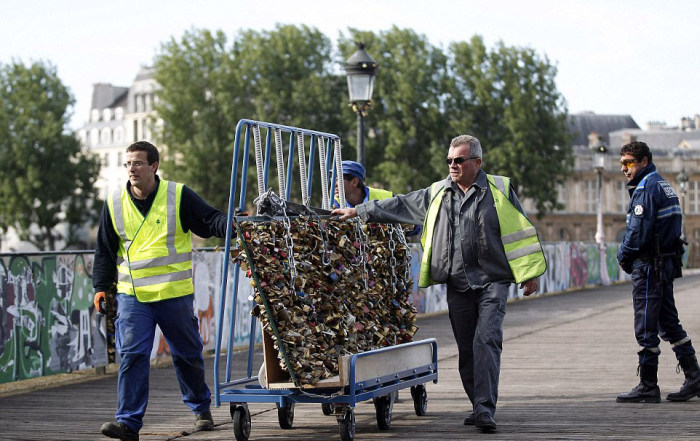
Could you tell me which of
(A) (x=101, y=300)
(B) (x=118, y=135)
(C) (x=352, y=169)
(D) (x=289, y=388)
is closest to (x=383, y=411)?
(D) (x=289, y=388)

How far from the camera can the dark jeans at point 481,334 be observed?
883 centimetres

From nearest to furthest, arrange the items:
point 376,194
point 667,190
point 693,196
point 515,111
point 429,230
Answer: point 429,230, point 667,190, point 376,194, point 515,111, point 693,196

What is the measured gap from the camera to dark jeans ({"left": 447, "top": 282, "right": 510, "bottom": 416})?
29.0 feet

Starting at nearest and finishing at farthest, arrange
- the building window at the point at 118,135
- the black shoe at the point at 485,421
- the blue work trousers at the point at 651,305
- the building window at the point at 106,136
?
the black shoe at the point at 485,421
the blue work trousers at the point at 651,305
the building window at the point at 118,135
the building window at the point at 106,136

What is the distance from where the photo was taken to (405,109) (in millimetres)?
72750

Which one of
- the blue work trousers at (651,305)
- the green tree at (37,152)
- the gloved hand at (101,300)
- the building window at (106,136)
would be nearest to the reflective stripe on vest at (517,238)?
the blue work trousers at (651,305)

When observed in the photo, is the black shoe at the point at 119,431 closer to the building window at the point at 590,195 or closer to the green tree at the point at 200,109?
the green tree at the point at 200,109

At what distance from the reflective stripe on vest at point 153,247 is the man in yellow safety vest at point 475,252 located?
1.11m

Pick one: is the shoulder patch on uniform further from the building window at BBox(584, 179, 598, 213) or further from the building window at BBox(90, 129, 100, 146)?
the building window at BBox(90, 129, 100, 146)

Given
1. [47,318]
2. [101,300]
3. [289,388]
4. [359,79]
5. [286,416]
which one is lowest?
[286,416]

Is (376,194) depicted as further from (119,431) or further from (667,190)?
(119,431)

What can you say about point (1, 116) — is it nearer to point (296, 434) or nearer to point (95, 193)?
point (95, 193)

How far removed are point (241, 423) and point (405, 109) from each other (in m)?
64.8

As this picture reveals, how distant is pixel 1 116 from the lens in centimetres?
8006
